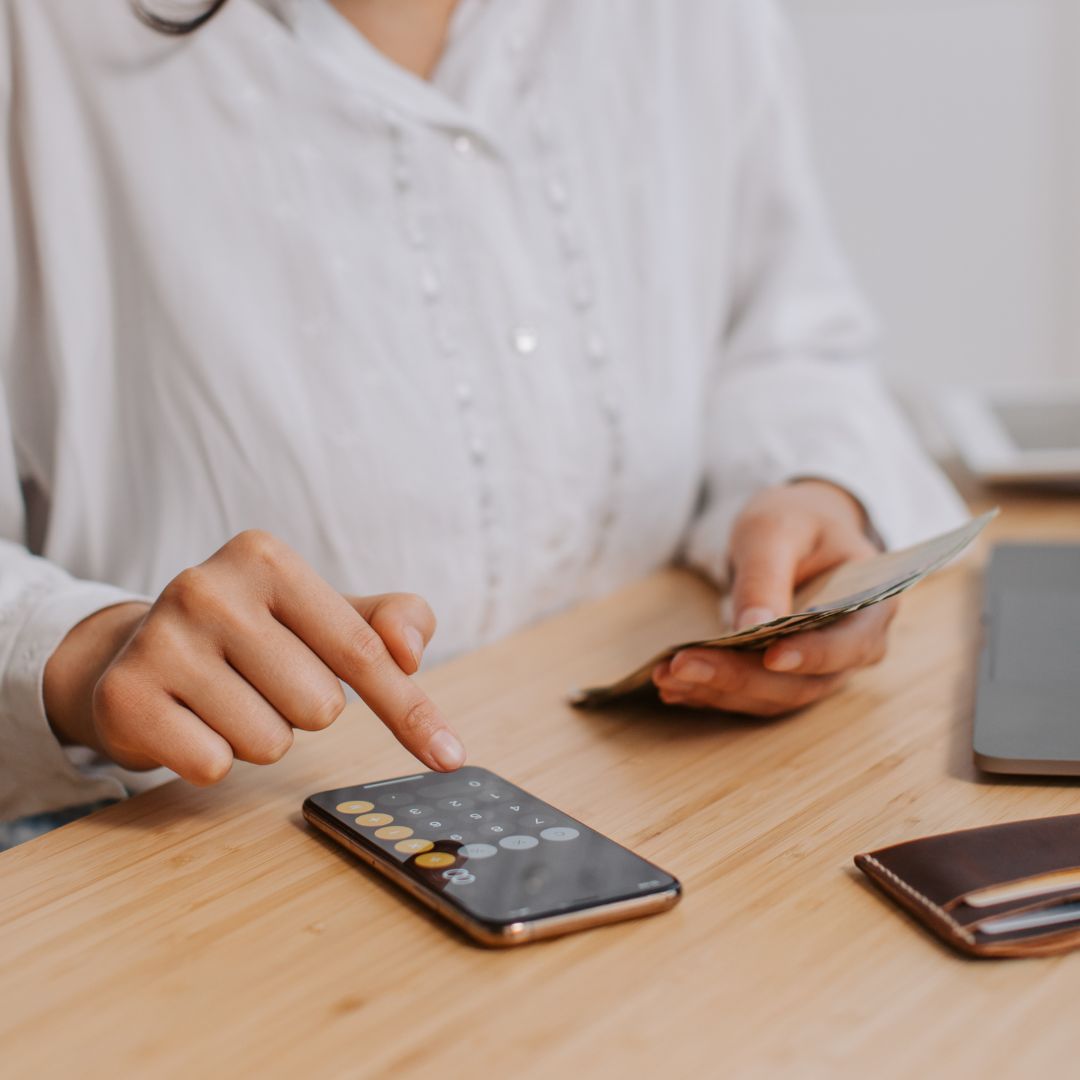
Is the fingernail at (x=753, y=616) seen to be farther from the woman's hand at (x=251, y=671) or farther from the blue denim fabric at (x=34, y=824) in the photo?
the blue denim fabric at (x=34, y=824)

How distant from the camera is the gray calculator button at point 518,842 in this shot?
1.41ft

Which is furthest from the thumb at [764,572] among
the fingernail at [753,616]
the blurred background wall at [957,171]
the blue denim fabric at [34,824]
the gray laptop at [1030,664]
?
the blurred background wall at [957,171]

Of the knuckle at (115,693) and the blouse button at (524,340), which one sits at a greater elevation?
the blouse button at (524,340)

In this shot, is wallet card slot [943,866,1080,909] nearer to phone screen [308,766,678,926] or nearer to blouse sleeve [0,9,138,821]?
phone screen [308,766,678,926]

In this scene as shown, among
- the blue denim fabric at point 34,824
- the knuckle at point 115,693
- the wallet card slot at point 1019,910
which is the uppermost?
the knuckle at point 115,693

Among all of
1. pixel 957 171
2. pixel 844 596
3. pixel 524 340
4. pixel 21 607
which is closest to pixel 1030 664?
pixel 844 596

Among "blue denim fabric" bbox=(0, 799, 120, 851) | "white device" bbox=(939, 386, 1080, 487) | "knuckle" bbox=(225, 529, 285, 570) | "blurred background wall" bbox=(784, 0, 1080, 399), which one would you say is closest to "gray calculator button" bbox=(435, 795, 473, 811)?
"knuckle" bbox=(225, 529, 285, 570)

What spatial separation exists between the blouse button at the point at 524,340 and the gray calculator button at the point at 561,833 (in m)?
0.39

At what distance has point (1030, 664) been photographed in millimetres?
593

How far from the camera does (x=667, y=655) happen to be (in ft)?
1.79

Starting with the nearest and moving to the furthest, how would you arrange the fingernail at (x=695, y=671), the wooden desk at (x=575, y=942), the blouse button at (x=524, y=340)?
the wooden desk at (x=575, y=942), the fingernail at (x=695, y=671), the blouse button at (x=524, y=340)

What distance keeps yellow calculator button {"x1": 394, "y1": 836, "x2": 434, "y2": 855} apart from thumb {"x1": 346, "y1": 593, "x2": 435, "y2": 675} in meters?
0.08

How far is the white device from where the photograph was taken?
0.98 m

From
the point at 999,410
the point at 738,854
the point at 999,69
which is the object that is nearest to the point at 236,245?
the point at 738,854
